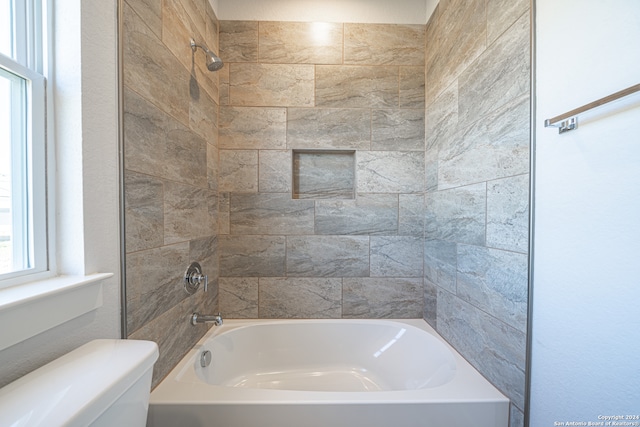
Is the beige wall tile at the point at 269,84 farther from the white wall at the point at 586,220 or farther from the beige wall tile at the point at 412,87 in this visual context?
the white wall at the point at 586,220

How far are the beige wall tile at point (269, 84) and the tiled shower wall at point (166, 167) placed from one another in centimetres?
21

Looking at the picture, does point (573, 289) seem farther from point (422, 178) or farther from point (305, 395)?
point (422, 178)

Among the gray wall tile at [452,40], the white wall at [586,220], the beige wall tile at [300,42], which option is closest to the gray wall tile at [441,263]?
the white wall at [586,220]

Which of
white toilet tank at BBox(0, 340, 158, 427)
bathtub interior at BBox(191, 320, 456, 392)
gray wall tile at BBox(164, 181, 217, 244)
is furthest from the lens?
bathtub interior at BBox(191, 320, 456, 392)

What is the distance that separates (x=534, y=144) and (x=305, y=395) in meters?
1.22

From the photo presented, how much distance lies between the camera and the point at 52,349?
0.67m

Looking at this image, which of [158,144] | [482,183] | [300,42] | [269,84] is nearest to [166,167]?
[158,144]

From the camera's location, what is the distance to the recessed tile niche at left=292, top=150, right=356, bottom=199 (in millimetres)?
1878

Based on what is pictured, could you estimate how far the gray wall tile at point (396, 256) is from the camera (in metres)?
1.82

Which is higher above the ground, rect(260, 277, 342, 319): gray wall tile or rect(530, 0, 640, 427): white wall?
rect(530, 0, 640, 427): white wall

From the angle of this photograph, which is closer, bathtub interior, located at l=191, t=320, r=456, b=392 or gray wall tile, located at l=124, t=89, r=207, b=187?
gray wall tile, located at l=124, t=89, r=207, b=187

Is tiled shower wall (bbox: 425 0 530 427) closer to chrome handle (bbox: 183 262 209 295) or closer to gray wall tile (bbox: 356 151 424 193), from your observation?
gray wall tile (bbox: 356 151 424 193)

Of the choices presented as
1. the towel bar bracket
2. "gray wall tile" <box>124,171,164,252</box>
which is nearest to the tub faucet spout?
"gray wall tile" <box>124,171,164,252</box>

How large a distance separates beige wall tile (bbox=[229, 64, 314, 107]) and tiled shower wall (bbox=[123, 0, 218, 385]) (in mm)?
208
